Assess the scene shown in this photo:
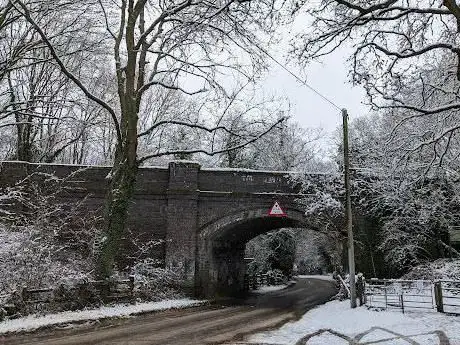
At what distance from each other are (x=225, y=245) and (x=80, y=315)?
11847mm

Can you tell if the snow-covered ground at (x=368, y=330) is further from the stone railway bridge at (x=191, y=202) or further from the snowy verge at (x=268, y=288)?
the snowy verge at (x=268, y=288)

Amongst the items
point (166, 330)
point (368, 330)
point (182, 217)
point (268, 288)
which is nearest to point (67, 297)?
point (166, 330)

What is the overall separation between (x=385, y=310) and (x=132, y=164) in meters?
8.81

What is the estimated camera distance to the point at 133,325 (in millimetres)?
11133

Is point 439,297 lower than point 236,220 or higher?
lower

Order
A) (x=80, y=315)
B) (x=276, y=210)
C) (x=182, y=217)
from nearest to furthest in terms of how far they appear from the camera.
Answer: (x=80, y=315) < (x=182, y=217) < (x=276, y=210)

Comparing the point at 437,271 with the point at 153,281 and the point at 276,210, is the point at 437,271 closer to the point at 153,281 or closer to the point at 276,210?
the point at 276,210

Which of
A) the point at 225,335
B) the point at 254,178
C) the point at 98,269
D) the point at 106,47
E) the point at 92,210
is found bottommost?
the point at 225,335

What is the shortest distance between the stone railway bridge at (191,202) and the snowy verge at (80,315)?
3763 millimetres

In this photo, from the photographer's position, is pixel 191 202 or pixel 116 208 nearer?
pixel 116 208

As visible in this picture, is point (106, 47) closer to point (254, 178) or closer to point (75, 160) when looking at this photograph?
point (254, 178)

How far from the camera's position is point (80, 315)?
11328 millimetres

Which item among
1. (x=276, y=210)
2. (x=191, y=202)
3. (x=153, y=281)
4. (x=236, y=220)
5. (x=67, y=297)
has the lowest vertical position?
(x=67, y=297)

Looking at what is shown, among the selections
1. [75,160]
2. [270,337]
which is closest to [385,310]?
[270,337]
